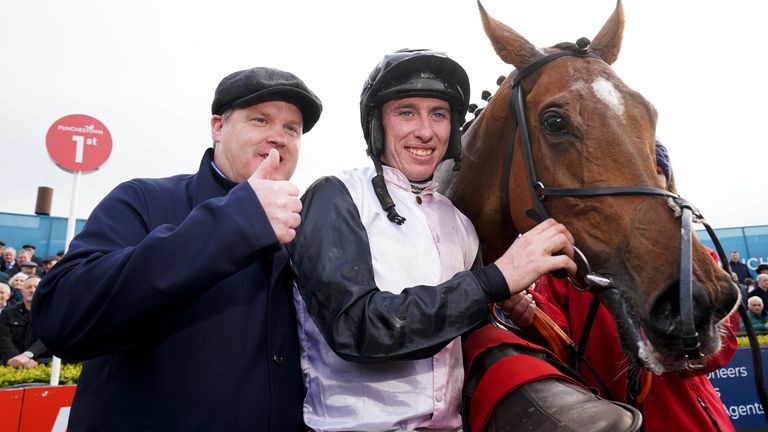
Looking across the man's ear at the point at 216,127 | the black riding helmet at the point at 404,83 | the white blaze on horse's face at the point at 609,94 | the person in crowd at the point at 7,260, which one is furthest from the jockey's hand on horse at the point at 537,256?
the person in crowd at the point at 7,260

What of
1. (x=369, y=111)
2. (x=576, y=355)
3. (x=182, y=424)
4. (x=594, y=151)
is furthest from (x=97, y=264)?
(x=576, y=355)

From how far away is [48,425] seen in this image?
192 inches

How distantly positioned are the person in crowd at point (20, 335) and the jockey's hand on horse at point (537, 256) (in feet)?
22.6

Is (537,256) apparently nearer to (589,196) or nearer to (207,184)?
(589,196)

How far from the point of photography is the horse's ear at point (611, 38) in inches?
104

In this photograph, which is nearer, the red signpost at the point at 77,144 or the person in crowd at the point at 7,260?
the red signpost at the point at 77,144

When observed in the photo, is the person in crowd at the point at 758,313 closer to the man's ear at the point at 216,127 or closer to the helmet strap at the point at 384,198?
the helmet strap at the point at 384,198

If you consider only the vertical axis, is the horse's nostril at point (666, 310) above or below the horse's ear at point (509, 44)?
below

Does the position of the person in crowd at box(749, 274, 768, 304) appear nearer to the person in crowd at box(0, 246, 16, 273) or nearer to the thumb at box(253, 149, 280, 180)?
the thumb at box(253, 149, 280, 180)

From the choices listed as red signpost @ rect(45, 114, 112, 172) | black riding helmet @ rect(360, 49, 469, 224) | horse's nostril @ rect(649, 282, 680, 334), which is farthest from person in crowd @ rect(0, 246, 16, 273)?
horse's nostril @ rect(649, 282, 680, 334)

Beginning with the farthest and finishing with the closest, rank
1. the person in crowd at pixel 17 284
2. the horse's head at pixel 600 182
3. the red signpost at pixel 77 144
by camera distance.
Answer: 1. the person in crowd at pixel 17 284
2. the red signpost at pixel 77 144
3. the horse's head at pixel 600 182

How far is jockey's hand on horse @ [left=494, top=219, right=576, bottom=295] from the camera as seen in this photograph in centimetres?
181

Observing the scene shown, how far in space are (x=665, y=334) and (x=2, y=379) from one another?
607 cm

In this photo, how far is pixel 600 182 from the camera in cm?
206
